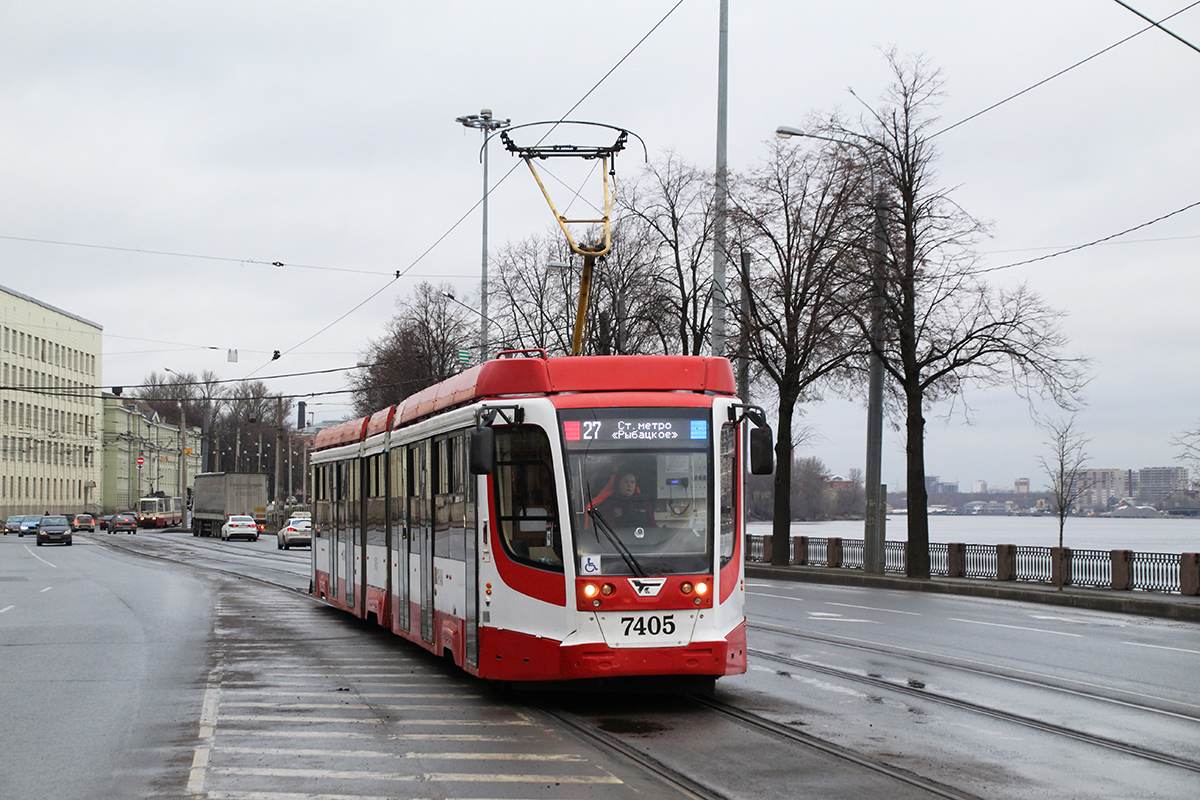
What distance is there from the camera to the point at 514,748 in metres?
8.70

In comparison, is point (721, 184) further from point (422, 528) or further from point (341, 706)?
point (341, 706)

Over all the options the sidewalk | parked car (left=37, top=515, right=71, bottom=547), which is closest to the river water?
the sidewalk

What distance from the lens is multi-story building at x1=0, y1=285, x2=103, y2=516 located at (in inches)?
3701

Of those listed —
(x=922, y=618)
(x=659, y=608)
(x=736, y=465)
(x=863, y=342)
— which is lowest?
(x=922, y=618)

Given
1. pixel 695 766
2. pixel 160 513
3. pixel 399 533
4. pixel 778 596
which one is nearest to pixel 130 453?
pixel 160 513

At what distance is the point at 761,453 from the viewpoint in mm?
10414

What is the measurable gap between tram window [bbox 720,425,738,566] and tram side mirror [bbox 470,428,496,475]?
6.30ft

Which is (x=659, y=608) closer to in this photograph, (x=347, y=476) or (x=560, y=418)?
(x=560, y=418)

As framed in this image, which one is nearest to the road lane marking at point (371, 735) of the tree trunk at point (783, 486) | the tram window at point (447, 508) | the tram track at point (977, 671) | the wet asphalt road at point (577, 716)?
the wet asphalt road at point (577, 716)

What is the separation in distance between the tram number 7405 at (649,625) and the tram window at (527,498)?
70 cm

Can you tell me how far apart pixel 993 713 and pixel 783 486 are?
2664 centimetres

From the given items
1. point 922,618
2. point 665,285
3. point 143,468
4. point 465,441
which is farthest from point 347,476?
point 143,468

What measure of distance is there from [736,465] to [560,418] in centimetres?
157

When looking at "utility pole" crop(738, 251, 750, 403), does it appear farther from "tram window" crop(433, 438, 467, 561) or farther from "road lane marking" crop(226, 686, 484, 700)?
"road lane marking" crop(226, 686, 484, 700)
